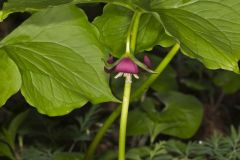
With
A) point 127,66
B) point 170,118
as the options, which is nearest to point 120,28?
point 127,66

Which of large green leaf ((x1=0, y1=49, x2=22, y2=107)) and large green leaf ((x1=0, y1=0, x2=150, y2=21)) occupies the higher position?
large green leaf ((x1=0, y1=0, x2=150, y2=21))

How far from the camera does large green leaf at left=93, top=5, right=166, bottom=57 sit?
3.37 feet

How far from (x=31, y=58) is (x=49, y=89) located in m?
0.07

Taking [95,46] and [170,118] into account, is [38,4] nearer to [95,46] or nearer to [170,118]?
[95,46]

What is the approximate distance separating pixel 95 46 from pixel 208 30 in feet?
0.75

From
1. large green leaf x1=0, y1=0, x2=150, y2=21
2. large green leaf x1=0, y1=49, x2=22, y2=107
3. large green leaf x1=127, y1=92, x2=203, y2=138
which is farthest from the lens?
large green leaf x1=127, y1=92, x2=203, y2=138

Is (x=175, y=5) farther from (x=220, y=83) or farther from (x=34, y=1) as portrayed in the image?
(x=220, y=83)

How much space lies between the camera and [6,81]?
3.25 ft

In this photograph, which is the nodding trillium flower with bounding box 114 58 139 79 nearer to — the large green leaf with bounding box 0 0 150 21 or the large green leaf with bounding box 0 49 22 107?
the large green leaf with bounding box 0 0 150 21

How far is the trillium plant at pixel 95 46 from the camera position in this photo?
880mm

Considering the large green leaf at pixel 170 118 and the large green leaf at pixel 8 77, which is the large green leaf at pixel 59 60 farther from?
the large green leaf at pixel 170 118

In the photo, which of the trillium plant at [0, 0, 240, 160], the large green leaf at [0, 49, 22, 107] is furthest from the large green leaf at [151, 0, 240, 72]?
the large green leaf at [0, 49, 22, 107]

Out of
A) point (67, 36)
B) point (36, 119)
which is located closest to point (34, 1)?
point (67, 36)

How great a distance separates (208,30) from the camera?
88cm
